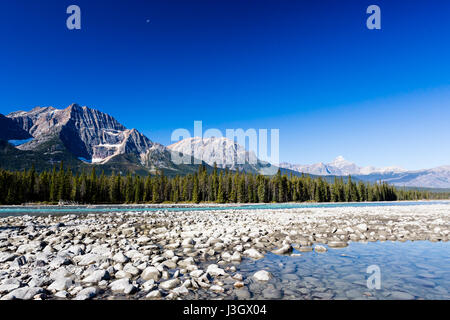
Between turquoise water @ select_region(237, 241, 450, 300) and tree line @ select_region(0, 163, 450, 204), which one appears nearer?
turquoise water @ select_region(237, 241, 450, 300)

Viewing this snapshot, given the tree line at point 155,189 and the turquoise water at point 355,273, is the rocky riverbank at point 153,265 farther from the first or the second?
the tree line at point 155,189

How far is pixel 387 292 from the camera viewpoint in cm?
623

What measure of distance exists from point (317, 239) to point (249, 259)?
5331 mm

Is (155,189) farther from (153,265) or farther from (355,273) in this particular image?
(355,273)

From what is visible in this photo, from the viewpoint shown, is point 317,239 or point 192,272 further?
point 317,239

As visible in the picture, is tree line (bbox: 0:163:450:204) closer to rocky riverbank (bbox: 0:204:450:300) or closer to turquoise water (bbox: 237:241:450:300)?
rocky riverbank (bbox: 0:204:450:300)

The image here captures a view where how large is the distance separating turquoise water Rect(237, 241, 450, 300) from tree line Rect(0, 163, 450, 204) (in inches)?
3097

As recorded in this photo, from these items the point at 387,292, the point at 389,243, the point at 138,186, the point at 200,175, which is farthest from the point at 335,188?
the point at 387,292

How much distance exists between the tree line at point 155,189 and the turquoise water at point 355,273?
78654 mm

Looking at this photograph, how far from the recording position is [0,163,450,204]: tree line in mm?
82000

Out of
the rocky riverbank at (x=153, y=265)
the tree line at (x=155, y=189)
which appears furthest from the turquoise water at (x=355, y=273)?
the tree line at (x=155, y=189)

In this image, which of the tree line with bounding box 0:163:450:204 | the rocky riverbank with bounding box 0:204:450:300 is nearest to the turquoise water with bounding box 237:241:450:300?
the rocky riverbank with bounding box 0:204:450:300
